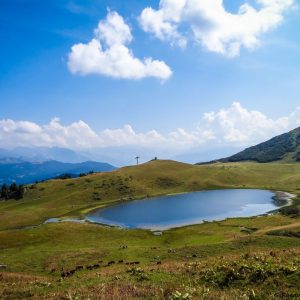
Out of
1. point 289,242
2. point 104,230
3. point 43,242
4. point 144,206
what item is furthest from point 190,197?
point 289,242

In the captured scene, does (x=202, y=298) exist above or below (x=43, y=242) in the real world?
above

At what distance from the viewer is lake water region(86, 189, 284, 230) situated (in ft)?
389

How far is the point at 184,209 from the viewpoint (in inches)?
5512

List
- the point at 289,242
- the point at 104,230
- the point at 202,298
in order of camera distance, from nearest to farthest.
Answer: the point at 202,298 → the point at 289,242 → the point at 104,230

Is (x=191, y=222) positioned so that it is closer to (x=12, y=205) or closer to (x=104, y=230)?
(x=104, y=230)

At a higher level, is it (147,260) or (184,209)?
(147,260)

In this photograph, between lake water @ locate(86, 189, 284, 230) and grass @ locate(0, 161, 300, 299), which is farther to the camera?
lake water @ locate(86, 189, 284, 230)

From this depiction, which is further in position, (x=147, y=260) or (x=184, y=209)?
(x=184, y=209)

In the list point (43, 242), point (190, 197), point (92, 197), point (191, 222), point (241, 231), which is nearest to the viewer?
point (43, 242)

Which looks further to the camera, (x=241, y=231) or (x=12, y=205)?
(x=12, y=205)

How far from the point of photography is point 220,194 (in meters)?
181

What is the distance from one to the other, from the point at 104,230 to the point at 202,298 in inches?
3284

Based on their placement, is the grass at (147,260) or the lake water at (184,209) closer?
the grass at (147,260)

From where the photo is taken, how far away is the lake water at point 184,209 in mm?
118525
